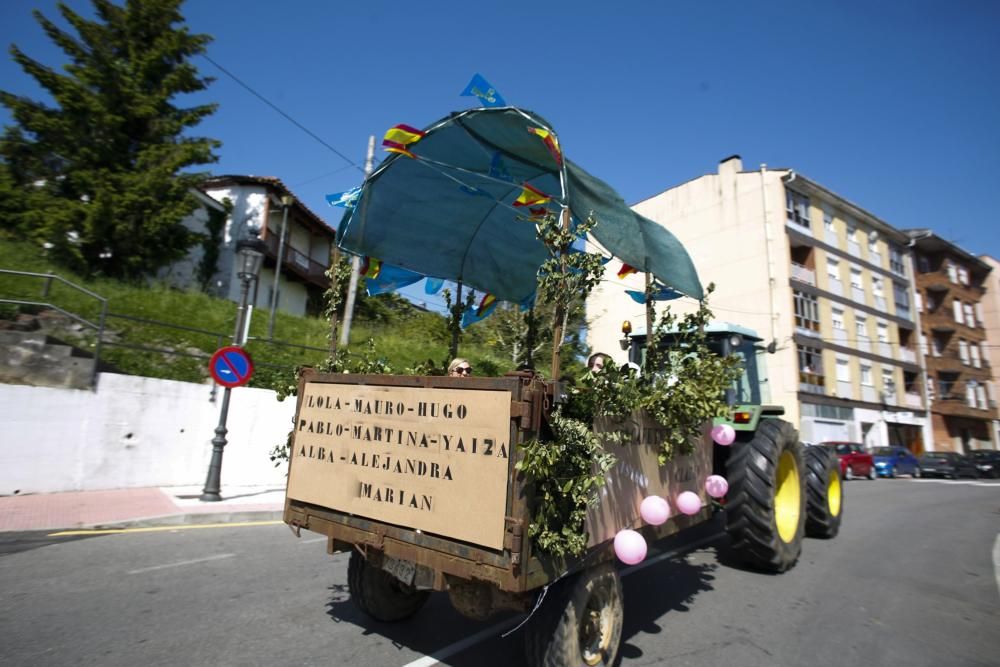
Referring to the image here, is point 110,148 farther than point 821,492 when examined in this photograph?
Yes

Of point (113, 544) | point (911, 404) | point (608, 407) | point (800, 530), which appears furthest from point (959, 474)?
point (113, 544)

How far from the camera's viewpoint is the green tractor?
5098mm

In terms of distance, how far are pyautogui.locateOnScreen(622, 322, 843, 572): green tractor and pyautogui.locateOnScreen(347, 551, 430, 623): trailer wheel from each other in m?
2.54

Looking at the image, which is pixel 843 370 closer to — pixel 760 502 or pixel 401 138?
pixel 760 502

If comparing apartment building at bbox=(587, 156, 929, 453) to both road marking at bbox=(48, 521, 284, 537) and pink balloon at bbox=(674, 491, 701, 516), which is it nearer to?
road marking at bbox=(48, 521, 284, 537)

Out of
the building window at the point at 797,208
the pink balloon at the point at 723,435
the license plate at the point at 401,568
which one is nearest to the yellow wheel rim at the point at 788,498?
the pink balloon at the point at 723,435

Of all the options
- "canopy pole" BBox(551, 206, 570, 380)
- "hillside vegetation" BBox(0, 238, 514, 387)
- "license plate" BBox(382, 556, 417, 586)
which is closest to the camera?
"canopy pole" BBox(551, 206, 570, 380)

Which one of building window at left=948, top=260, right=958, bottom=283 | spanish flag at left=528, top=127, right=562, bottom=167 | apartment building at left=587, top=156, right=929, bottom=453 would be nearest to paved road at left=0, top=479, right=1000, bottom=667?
spanish flag at left=528, top=127, right=562, bottom=167

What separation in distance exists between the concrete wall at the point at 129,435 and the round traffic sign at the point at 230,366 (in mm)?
1677

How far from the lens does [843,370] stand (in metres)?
29.0

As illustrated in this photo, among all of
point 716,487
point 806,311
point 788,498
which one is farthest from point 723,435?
point 806,311

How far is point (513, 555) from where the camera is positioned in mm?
2451

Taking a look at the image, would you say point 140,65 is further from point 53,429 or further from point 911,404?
point 911,404

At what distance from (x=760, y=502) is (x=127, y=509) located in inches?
340
